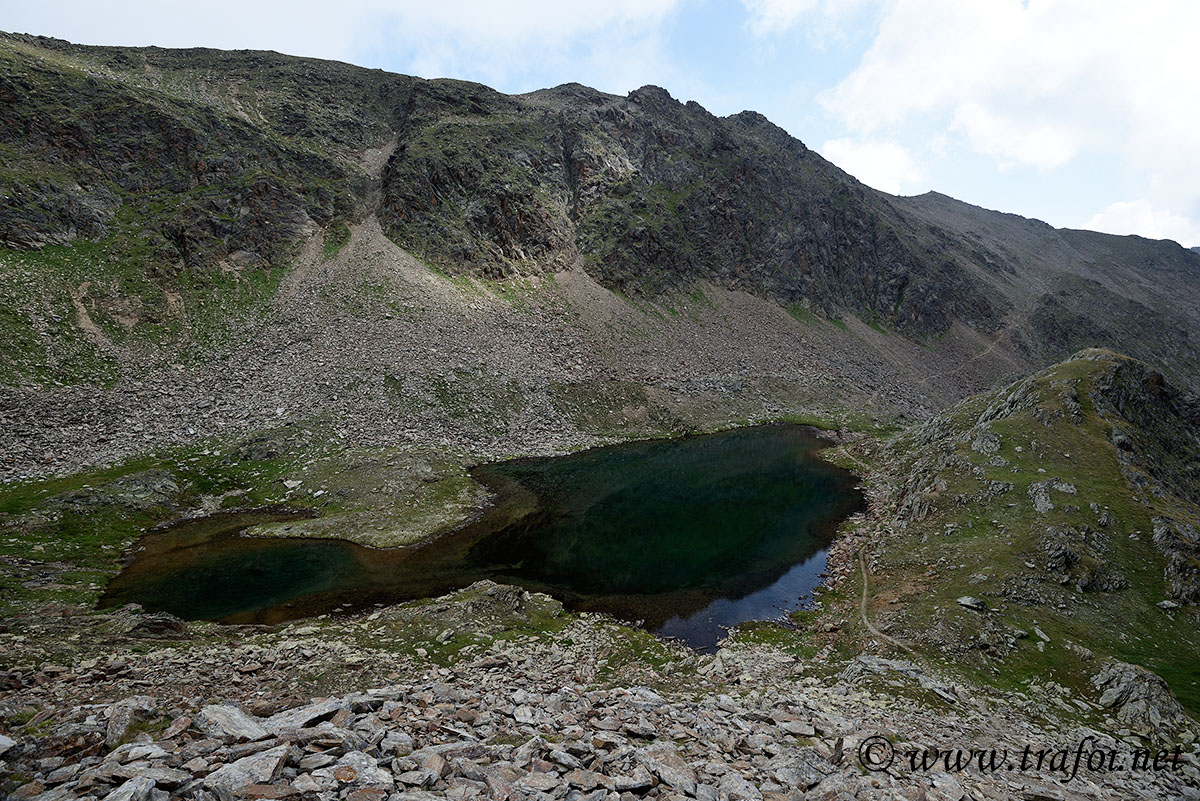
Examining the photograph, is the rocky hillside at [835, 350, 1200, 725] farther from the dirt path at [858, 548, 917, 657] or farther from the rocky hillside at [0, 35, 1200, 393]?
the rocky hillside at [0, 35, 1200, 393]

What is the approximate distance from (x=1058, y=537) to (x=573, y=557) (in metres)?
29.5

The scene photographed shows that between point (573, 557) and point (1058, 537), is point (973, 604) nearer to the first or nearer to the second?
point (1058, 537)

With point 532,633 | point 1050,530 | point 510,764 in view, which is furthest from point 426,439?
point 1050,530

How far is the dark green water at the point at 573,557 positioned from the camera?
29.3 meters

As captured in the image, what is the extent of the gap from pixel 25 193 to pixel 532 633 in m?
75.7

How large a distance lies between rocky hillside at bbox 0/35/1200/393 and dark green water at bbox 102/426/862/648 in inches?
1217

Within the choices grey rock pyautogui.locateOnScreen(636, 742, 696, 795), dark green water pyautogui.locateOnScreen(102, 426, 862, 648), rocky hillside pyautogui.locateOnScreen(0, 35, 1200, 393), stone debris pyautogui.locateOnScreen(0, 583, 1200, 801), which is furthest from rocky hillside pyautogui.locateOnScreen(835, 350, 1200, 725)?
rocky hillside pyautogui.locateOnScreen(0, 35, 1200, 393)

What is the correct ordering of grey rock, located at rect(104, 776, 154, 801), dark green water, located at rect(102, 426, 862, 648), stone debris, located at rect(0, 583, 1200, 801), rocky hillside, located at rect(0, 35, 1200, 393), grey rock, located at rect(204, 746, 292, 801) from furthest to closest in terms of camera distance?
rocky hillside, located at rect(0, 35, 1200, 393) → dark green water, located at rect(102, 426, 862, 648) → stone debris, located at rect(0, 583, 1200, 801) → grey rock, located at rect(204, 746, 292, 801) → grey rock, located at rect(104, 776, 154, 801)

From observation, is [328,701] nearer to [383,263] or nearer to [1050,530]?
[1050,530]

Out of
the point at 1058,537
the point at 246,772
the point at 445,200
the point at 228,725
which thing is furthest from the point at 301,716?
the point at 445,200

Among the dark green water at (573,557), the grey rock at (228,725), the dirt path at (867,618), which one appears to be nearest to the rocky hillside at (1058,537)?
the dirt path at (867,618)

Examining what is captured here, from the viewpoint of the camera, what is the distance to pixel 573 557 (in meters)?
36.6

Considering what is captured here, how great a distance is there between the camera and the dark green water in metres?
29.3

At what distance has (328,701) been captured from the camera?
12.0 m
